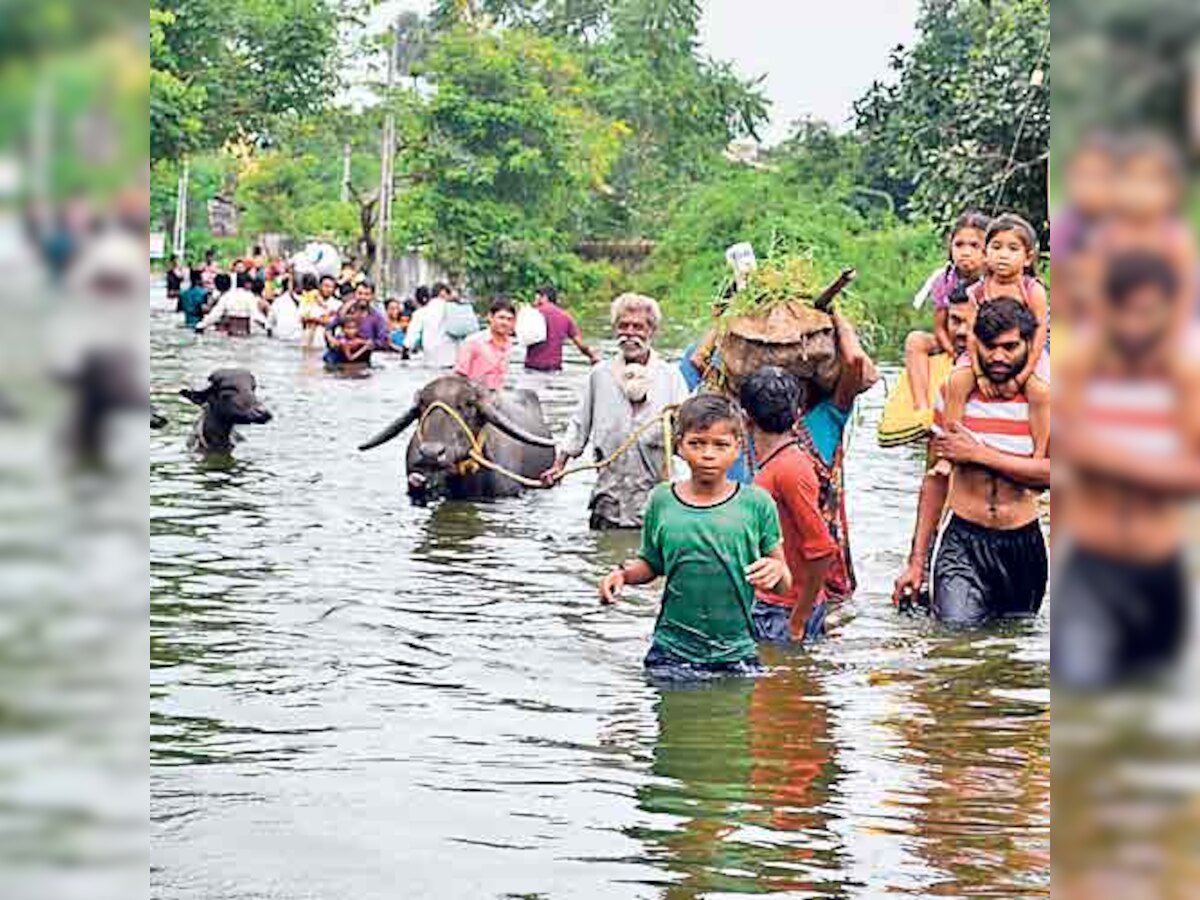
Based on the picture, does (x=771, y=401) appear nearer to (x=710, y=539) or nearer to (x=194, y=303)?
(x=710, y=539)

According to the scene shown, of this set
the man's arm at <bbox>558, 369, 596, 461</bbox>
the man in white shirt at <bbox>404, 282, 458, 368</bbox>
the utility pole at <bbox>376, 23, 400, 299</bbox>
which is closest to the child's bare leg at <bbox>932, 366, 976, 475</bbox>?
the man's arm at <bbox>558, 369, 596, 461</bbox>

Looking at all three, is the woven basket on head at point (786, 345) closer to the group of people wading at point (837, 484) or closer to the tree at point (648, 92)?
the group of people wading at point (837, 484)

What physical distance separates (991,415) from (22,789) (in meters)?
6.64

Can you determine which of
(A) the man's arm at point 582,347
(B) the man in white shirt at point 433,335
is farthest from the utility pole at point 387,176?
(A) the man's arm at point 582,347

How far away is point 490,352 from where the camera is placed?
13.9m

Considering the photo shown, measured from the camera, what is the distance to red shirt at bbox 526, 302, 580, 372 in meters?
23.7

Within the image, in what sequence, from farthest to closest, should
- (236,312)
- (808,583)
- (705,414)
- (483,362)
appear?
(236,312) < (483,362) < (808,583) < (705,414)

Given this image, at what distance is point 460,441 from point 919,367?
4.93 metres

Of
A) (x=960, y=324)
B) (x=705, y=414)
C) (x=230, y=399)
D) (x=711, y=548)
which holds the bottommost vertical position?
(x=711, y=548)

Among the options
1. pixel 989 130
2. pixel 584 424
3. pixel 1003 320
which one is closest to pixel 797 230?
pixel 989 130

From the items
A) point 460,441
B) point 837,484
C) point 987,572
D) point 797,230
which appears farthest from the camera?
point 797,230

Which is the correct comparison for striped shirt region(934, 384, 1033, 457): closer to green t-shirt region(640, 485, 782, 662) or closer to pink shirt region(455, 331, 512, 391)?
green t-shirt region(640, 485, 782, 662)

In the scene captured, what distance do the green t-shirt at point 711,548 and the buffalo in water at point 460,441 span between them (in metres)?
6.35

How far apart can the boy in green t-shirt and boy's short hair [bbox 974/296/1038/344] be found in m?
1.37
